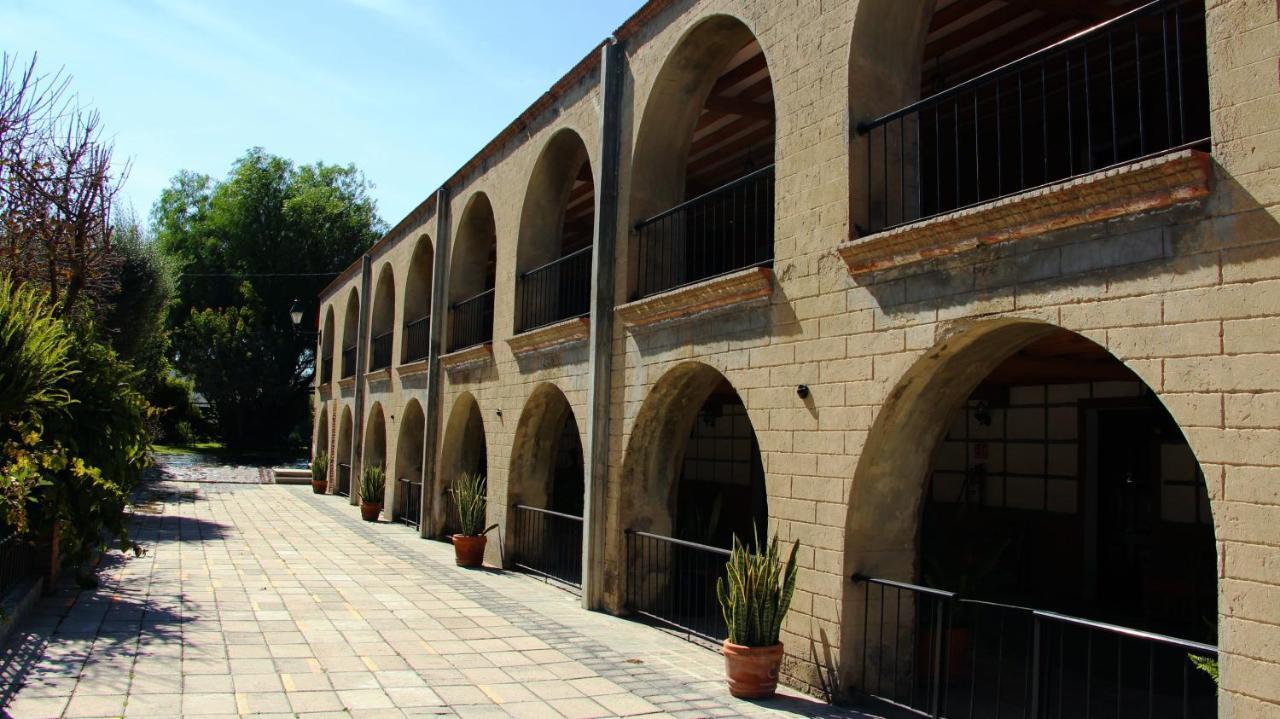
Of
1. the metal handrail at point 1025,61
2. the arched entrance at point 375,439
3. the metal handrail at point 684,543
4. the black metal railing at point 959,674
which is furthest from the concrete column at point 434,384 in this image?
the metal handrail at point 1025,61

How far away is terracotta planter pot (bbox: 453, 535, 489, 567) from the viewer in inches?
477

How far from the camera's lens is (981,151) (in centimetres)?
1006

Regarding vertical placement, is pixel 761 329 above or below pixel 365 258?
below

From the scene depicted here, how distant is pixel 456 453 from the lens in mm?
14914

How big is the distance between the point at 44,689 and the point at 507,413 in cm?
700

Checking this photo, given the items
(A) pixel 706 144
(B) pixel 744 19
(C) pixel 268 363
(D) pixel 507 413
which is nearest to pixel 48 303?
(D) pixel 507 413

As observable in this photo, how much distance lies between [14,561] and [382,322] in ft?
45.0

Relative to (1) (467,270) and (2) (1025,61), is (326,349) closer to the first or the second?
(1) (467,270)

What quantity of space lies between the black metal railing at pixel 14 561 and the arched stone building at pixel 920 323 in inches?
202

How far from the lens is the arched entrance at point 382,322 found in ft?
66.8

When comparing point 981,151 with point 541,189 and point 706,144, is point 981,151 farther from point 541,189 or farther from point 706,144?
point 541,189

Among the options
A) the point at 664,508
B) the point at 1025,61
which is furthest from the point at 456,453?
the point at 1025,61

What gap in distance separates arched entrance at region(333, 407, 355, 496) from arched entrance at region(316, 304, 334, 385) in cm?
431

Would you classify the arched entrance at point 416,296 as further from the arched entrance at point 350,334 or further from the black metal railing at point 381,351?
the arched entrance at point 350,334
